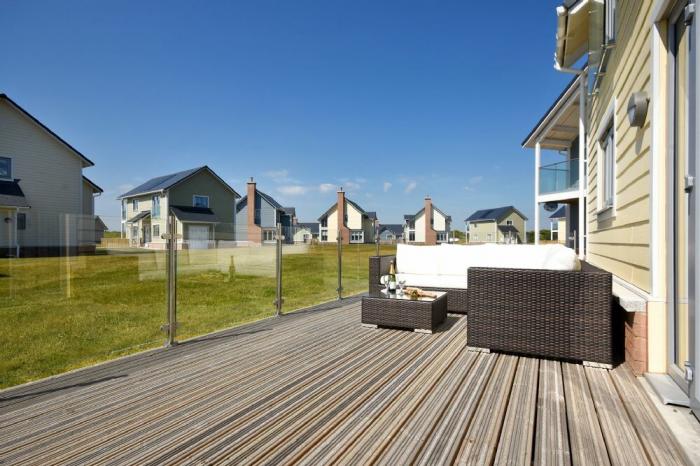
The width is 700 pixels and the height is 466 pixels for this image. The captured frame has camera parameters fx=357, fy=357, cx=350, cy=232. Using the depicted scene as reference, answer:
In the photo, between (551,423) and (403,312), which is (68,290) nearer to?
(403,312)

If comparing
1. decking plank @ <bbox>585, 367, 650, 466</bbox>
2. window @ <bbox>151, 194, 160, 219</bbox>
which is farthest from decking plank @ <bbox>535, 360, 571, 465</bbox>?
window @ <bbox>151, 194, 160, 219</bbox>

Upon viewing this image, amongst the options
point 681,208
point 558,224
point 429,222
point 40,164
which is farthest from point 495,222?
point 681,208

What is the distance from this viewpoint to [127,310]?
4.88 meters

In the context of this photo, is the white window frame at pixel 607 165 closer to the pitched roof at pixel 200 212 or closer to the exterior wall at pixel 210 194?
the pitched roof at pixel 200 212

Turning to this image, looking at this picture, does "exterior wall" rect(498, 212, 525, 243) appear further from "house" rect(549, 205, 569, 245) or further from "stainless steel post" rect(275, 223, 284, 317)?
"stainless steel post" rect(275, 223, 284, 317)

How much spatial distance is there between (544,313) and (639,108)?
1.79 m

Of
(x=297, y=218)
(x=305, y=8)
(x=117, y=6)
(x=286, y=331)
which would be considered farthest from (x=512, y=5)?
(x=297, y=218)

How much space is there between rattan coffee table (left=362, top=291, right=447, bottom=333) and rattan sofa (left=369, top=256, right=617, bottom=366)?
2.26 ft

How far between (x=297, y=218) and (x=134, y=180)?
72.1 feet

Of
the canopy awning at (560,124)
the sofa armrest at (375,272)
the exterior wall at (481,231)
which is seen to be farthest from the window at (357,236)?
the sofa armrest at (375,272)

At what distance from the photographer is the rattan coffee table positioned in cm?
400

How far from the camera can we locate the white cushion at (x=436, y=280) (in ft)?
16.8

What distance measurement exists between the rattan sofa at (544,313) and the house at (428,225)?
41124 mm

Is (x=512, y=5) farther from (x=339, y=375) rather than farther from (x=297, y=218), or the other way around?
(x=297, y=218)
